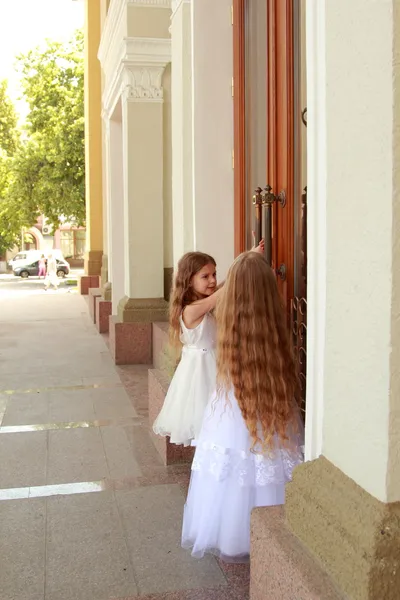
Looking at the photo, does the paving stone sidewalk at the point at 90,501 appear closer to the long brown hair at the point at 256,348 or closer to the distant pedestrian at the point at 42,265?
the long brown hair at the point at 256,348

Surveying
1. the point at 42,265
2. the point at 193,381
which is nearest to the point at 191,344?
the point at 193,381

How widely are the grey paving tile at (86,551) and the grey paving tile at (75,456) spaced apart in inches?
16.8

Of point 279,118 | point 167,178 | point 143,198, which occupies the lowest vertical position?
point 143,198

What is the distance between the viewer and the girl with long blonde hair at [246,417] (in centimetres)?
314

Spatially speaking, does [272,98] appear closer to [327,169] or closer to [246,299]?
[246,299]

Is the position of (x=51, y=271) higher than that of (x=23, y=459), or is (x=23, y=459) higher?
(x=51, y=271)

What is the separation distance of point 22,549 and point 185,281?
1696 mm

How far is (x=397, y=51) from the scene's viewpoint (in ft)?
6.01

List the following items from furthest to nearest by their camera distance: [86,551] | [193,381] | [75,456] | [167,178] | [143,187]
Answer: [167,178]
[143,187]
[75,456]
[193,381]
[86,551]

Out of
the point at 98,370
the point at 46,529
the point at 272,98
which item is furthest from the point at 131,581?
the point at 98,370

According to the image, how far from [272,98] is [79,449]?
295 centimetres

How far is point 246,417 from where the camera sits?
3182mm

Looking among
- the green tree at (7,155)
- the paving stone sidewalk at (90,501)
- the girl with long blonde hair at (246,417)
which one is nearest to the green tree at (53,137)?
the green tree at (7,155)

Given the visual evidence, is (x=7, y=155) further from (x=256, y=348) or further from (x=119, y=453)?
(x=256, y=348)
